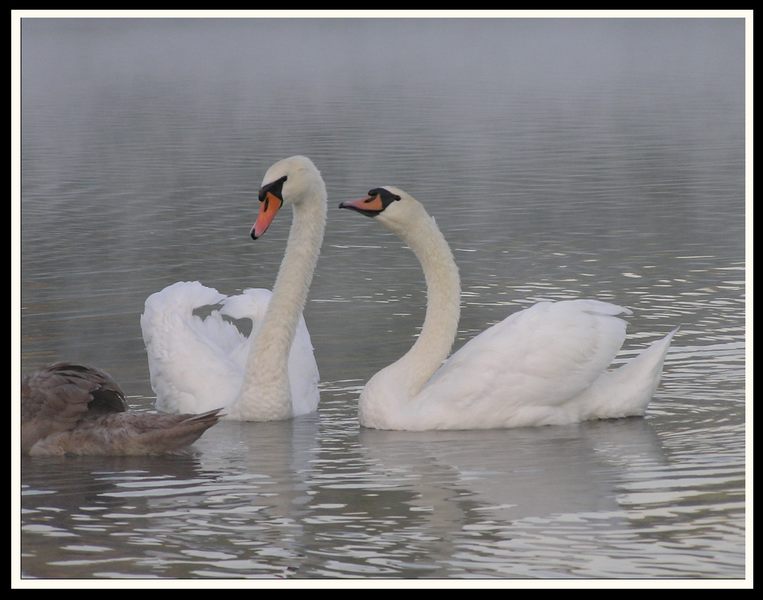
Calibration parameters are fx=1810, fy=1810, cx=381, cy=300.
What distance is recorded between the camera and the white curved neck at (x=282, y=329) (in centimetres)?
1135

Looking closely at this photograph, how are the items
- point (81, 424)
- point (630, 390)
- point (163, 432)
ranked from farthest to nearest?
point (630, 390) < point (81, 424) < point (163, 432)

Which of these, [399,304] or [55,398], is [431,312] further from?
[399,304]

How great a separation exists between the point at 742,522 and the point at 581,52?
184 feet

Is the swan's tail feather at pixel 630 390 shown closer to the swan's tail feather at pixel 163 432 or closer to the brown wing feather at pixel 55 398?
the swan's tail feather at pixel 163 432

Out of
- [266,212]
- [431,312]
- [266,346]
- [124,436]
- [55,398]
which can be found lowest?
[124,436]

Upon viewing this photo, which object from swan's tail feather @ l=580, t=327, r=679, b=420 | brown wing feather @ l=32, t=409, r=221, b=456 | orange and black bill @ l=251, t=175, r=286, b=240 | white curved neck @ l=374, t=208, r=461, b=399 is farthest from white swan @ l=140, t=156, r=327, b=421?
swan's tail feather @ l=580, t=327, r=679, b=420

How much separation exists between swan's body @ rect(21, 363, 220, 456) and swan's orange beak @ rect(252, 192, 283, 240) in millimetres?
1174

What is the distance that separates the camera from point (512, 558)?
825 cm

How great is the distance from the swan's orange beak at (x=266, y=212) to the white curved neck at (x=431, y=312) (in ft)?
2.40

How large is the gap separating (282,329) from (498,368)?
1.45 meters

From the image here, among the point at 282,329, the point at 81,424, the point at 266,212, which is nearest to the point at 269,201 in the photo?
the point at 266,212

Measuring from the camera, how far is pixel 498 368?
1098 centimetres

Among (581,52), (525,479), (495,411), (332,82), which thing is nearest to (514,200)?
(495,411)

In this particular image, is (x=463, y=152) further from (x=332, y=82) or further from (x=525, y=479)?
(x=332, y=82)
